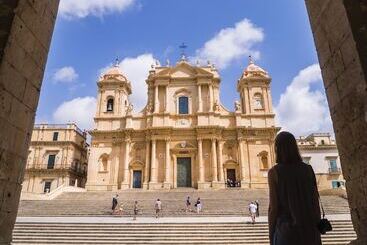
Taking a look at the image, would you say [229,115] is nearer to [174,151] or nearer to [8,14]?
[174,151]

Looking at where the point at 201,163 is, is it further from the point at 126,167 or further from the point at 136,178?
the point at 126,167

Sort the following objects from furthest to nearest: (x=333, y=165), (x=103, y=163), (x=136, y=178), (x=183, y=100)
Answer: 1. (x=333, y=165)
2. (x=183, y=100)
3. (x=103, y=163)
4. (x=136, y=178)

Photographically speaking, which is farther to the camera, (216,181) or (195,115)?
(195,115)

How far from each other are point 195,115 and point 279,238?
97.7ft

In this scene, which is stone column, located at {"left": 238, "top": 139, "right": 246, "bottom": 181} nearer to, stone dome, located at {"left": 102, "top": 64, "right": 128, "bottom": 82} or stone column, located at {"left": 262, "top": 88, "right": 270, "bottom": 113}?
stone column, located at {"left": 262, "top": 88, "right": 270, "bottom": 113}

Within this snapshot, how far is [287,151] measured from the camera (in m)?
3.00

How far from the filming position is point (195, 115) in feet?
106

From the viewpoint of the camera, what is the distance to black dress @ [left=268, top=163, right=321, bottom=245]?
2.62m

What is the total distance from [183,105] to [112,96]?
25.0 ft

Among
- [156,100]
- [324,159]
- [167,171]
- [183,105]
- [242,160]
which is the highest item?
[156,100]

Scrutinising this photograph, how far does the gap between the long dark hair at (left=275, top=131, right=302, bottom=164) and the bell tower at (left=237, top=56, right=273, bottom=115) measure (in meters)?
30.3

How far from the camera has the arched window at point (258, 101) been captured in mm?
33400

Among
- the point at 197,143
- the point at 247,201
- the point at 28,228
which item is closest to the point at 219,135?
the point at 197,143

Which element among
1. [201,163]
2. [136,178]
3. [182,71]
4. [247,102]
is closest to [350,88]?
[201,163]
